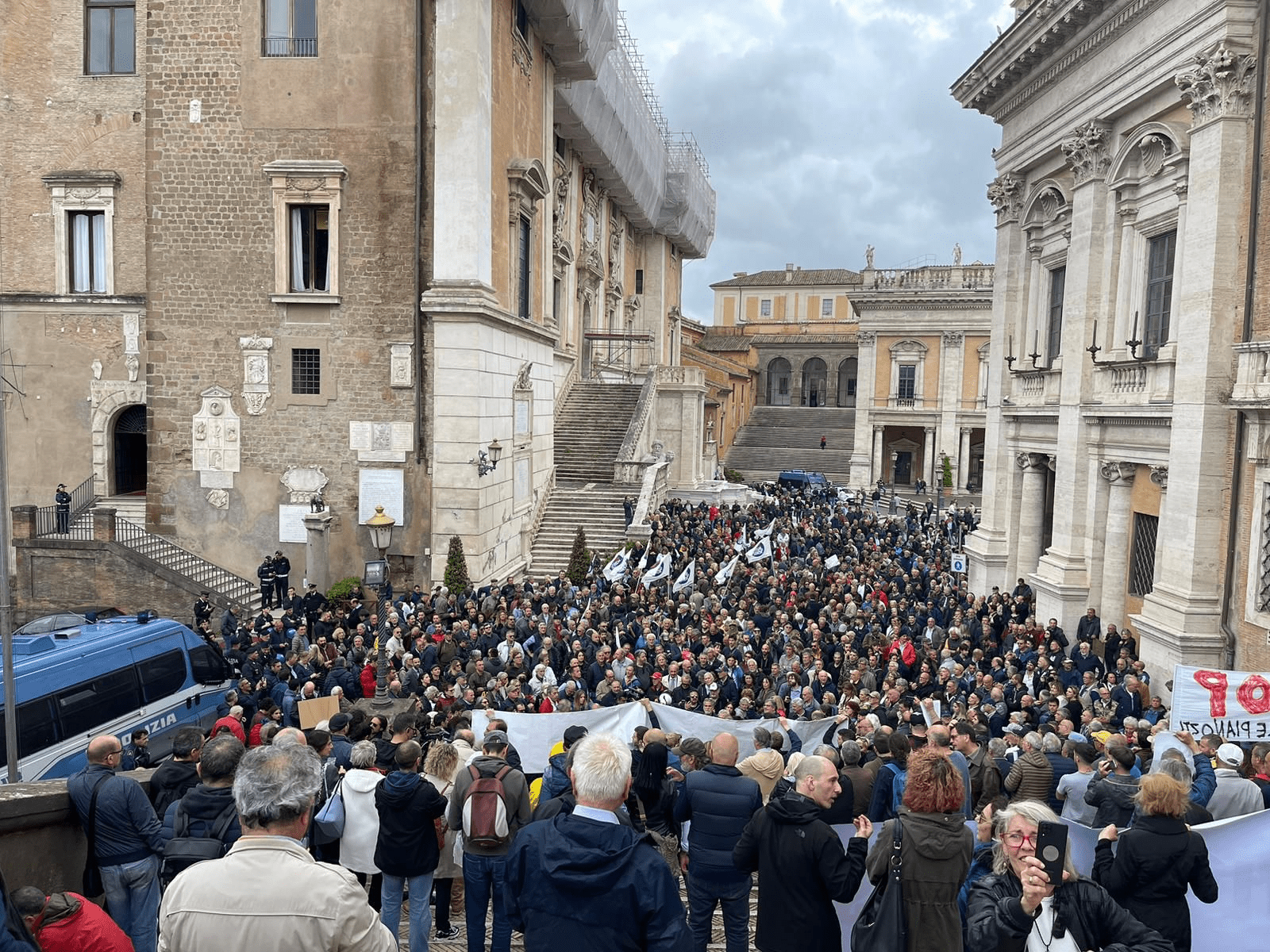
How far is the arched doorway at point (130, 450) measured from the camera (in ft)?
80.7

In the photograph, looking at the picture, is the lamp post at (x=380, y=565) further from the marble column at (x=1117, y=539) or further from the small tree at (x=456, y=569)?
the marble column at (x=1117, y=539)

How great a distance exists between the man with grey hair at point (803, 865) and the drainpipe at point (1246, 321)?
13.1 m

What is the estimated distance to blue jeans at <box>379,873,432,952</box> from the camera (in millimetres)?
6227

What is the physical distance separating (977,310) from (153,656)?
49.3 metres

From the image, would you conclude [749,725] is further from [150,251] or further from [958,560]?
[150,251]

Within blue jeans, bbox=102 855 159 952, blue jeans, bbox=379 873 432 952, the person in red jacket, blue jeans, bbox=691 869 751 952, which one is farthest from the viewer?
blue jeans, bbox=379 873 432 952

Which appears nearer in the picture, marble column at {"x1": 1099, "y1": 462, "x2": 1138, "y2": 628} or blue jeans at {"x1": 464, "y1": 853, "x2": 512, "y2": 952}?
blue jeans at {"x1": 464, "y1": 853, "x2": 512, "y2": 952}

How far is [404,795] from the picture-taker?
6062 mm

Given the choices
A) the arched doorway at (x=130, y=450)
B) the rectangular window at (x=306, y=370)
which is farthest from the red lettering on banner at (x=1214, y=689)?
the arched doorway at (x=130, y=450)

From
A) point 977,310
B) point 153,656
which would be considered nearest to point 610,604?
point 153,656

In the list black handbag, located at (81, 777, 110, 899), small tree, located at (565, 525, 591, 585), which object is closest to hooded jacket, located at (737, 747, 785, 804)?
black handbag, located at (81, 777, 110, 899)

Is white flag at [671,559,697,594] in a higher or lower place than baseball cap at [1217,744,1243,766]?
lower

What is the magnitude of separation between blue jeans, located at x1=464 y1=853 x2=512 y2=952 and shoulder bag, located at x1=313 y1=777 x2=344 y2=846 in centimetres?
94

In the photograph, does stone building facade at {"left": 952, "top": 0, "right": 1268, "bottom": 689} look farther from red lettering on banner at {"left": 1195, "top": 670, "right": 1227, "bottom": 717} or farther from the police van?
the police van
